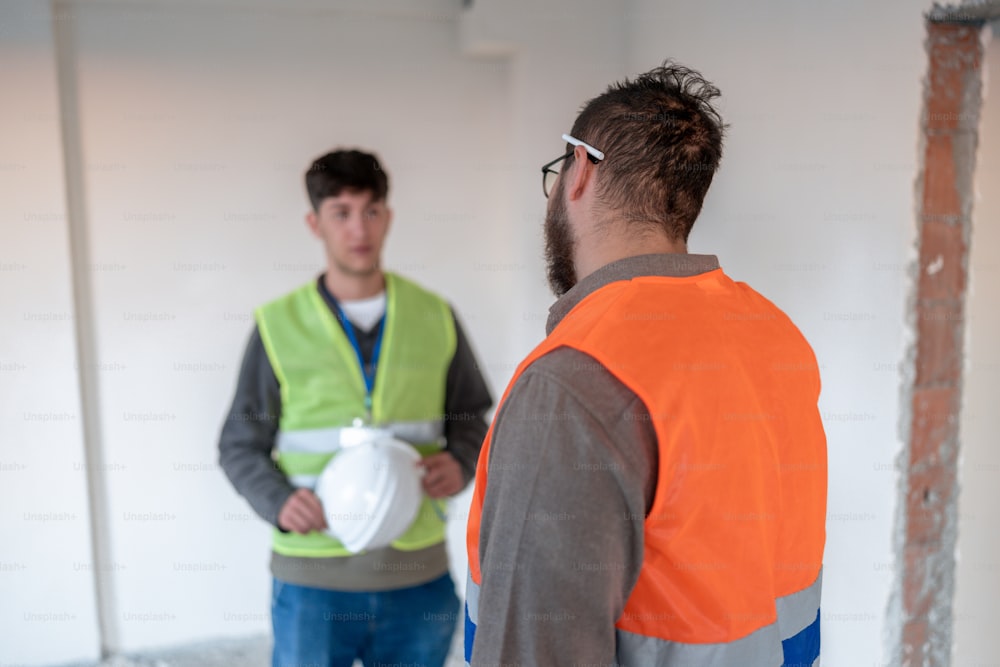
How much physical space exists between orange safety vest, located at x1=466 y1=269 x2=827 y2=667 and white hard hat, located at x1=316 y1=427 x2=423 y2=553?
29.9 inches

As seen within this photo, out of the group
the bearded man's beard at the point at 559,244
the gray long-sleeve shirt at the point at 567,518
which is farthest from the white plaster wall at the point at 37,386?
the gray long-sleeve shirt at the point at 567,518

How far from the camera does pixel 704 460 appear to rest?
0.83 m

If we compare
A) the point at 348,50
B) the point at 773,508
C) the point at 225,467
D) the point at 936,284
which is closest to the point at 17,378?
the point at 225,467

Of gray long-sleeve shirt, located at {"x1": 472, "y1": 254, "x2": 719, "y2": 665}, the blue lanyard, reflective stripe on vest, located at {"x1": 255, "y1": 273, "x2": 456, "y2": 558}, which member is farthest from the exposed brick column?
the blue lanyard

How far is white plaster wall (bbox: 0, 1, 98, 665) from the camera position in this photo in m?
2.46

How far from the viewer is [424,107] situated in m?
2.84

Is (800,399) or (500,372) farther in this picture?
(500,372)

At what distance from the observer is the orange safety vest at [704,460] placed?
822mm

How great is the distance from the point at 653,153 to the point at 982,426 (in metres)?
1.05

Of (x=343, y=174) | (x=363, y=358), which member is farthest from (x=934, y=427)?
(x=343, y=174)

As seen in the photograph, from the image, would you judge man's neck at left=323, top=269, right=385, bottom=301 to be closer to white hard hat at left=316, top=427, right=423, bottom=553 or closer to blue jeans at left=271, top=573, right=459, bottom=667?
white hard hat at left=316, top=427, right=423, bottom=553

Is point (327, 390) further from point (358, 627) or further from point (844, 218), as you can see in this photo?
point (844, 218)

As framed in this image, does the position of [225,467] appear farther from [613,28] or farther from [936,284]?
[613,28]

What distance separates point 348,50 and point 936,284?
2113mm
